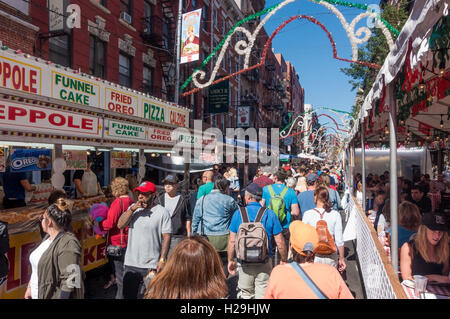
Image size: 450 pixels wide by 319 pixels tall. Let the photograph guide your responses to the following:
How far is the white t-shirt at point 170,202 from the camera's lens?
205 inches

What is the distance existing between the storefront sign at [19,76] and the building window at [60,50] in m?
6.76

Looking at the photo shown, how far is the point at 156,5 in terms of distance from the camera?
54.2 feet

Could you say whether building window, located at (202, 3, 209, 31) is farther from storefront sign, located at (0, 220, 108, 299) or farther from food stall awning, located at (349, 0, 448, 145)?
food stall awning, located at (349, 0, 448, 145)

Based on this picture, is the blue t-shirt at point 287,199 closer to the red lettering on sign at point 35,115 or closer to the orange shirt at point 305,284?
the orange shirt at point 305,284

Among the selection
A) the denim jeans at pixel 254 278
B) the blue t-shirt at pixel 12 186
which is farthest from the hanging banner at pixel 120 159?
the denim jeans at pixel 254 278

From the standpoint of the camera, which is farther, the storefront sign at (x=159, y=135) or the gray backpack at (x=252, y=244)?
the storefront sign at (x=159, y=135)

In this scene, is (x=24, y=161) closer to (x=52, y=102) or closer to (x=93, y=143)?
(x=93, y=143)

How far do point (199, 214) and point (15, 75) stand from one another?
11.1ft

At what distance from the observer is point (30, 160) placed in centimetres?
845

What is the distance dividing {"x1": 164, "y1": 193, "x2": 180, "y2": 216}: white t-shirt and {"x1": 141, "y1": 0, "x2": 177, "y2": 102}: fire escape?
12168 millimetres

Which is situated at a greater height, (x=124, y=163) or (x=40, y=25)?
(x=40, y=25)

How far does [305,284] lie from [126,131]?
558cm

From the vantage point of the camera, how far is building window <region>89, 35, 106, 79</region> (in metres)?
12.5
